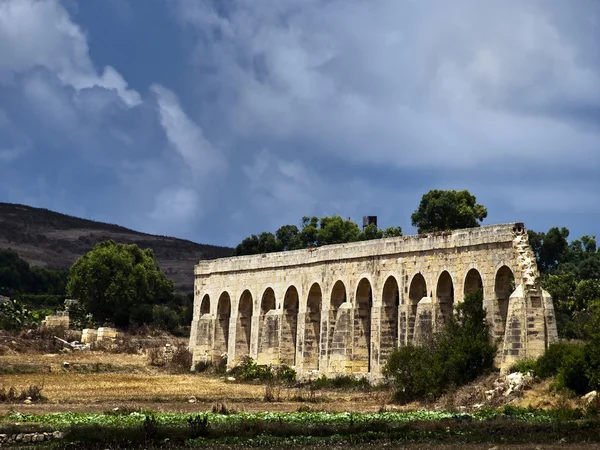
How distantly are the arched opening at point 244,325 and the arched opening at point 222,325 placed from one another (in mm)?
1786

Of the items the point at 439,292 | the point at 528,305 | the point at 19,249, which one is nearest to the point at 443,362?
the point at 528,305

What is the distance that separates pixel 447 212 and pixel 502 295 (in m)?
30.2

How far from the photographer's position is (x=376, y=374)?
4141 centimetres

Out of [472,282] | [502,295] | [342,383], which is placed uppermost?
[472,282]

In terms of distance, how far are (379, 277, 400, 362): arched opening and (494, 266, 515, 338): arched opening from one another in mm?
6257

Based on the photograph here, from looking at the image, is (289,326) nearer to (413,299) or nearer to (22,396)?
(413,299)

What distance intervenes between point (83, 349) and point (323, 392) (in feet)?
68.0

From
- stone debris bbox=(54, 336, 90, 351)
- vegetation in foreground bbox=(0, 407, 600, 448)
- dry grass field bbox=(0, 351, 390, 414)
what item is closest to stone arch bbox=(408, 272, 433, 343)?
dry grass field bbox=(0, 351, 390, 414)

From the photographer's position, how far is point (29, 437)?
70.7ft

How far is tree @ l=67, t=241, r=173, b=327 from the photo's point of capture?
219 ft

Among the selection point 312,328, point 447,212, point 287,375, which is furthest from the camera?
point 447,212

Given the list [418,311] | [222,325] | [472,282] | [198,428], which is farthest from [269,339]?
[198,428]

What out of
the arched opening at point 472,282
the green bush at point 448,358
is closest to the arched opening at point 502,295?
the green bush at point 448,358

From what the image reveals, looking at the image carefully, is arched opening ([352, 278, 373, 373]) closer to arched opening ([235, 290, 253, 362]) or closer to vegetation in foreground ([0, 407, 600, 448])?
arched opening ([235, 290, 253, 362])
